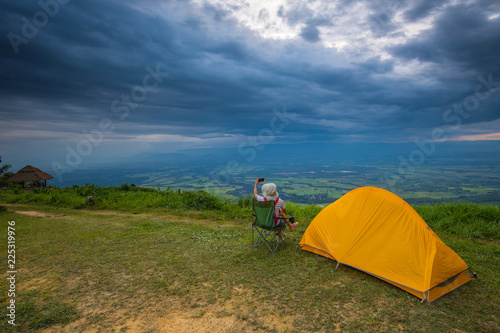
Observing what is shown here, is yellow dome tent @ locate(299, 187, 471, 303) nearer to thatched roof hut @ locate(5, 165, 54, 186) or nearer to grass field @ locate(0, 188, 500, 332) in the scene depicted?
grass field @ locate(0, 188, 500, 332)

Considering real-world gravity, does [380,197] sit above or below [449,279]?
above

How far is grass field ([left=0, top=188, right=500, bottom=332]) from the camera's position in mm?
3488

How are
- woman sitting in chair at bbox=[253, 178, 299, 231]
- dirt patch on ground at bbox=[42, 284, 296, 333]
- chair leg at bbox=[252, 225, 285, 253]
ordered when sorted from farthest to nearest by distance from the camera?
1. chair leg at bbox=[252, 225, 285, 253]
2. woman sitting in chair at bbox=[253, 178, 299, 231]
3. dirt patch on ground at bbox=[42, 284, 296, 333]

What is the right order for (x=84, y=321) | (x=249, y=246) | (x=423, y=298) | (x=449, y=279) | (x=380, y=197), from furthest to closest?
(x=249, y=246) → (x=380, y=197) → (x=449, y=279) → (x=423, y=298) → (x=84, y=321)

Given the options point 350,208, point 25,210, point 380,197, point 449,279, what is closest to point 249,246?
point 350,208

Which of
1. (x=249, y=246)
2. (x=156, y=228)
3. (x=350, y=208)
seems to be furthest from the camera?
(x=156, y=228)

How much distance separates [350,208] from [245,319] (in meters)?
3.41

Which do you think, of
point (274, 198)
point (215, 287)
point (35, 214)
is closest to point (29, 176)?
point (35, 214)

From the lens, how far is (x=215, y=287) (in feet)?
14.8

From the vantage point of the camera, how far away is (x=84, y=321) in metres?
3.50

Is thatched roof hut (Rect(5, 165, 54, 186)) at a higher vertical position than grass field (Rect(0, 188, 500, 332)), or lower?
higher

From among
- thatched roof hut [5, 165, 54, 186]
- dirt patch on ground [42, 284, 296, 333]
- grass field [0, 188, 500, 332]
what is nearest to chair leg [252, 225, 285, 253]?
grass field [0, 188, 500, 332]

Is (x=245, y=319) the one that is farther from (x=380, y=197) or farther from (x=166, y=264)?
(x=380, y=197)

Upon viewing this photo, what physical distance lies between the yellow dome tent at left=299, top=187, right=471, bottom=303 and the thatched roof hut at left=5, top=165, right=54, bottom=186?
25.8 meters
